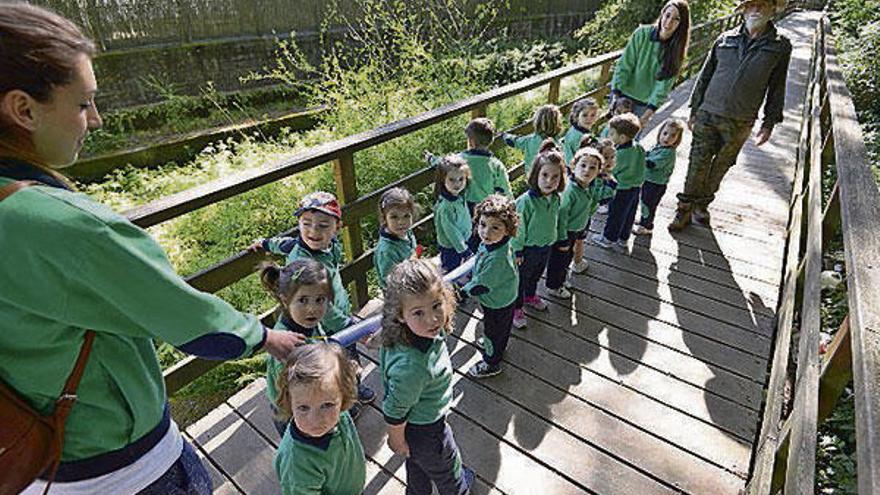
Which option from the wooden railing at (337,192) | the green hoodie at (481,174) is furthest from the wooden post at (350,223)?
the green hoodie at (481,174)

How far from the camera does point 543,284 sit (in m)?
3.61

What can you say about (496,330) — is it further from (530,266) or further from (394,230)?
(394,230)

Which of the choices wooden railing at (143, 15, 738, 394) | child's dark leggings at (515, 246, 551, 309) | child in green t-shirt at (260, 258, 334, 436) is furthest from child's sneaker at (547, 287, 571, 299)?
child in green t-shirt at (260, 258, 334, 436)

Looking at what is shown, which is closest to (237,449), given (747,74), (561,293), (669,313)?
(561,293)

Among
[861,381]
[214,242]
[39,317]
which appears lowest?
[214,242]

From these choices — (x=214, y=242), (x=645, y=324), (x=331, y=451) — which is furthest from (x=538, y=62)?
(x=331, y=451)

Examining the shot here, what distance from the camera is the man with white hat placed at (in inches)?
134

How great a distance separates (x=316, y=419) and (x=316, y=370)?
146 millimetres

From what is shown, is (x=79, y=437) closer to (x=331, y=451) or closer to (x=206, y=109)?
(x=331, y=451)

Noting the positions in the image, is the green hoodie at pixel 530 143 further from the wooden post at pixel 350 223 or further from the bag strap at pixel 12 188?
the bag strap at pixel 12 188

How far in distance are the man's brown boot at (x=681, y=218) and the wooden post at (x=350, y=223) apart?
8.95 feet

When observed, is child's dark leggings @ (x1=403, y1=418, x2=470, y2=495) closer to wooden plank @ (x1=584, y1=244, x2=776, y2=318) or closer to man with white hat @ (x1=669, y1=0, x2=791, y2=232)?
wooden plank @ (x1=584, y1=244, x2=776, y2=318)

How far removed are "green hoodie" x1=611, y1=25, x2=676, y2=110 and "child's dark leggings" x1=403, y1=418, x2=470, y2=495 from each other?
3.86m

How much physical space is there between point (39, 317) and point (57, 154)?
1.00 ft
